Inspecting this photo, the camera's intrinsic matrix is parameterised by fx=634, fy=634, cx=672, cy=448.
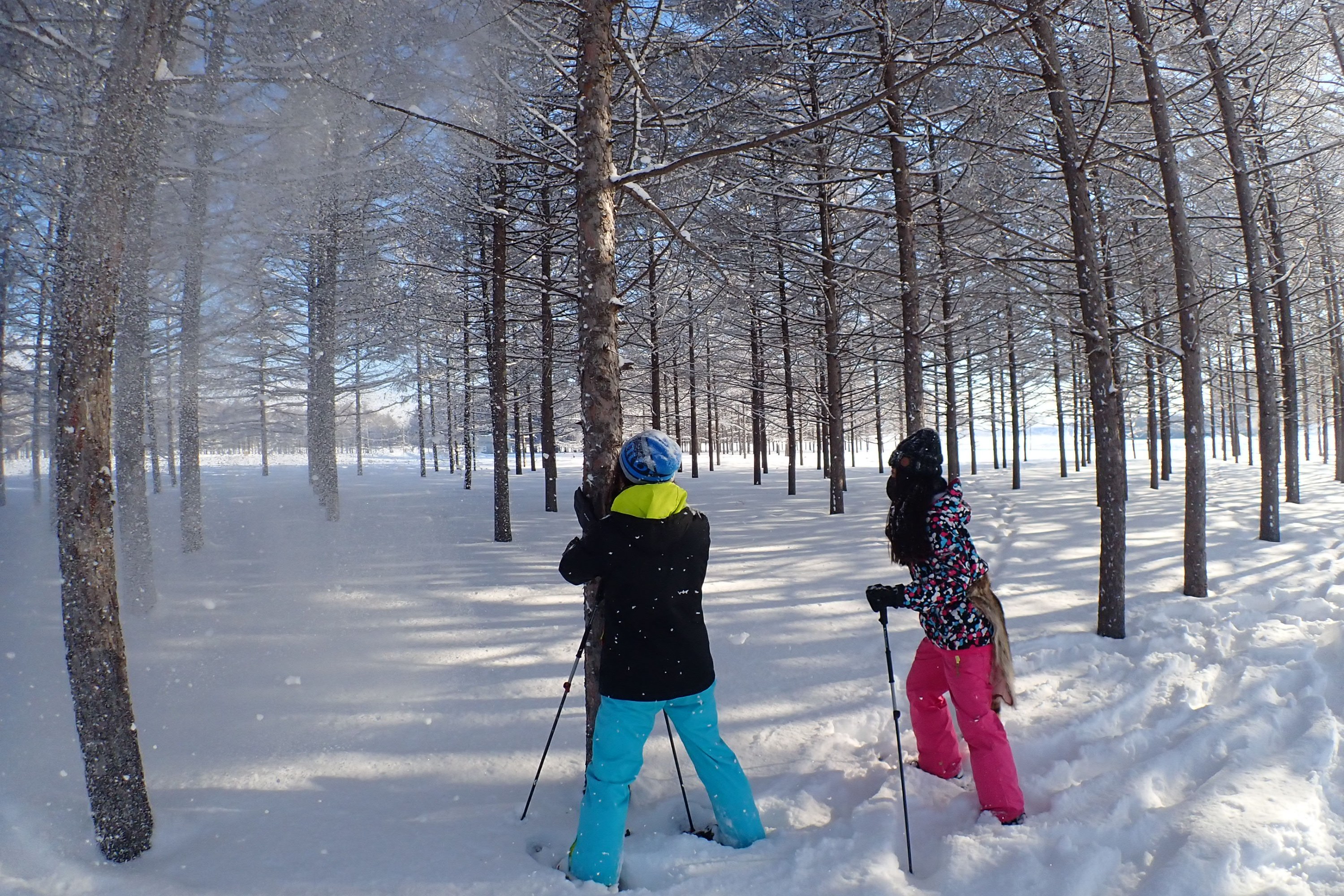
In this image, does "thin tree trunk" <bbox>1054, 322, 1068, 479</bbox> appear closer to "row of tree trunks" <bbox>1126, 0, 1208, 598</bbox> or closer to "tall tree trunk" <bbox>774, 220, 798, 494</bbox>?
"tall tree trunk" <bbox>774, 220, 798, 494</bbox>

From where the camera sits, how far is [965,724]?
2.91 m

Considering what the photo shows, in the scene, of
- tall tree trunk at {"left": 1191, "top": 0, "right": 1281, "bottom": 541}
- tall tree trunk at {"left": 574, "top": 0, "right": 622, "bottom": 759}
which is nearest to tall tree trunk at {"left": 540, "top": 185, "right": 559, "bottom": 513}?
tall tree trunk at {"left": 574, "top": 0, "right": 622, "bottom": 759}

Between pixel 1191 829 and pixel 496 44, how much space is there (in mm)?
5700

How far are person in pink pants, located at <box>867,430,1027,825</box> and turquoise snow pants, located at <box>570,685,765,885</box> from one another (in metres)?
0.97

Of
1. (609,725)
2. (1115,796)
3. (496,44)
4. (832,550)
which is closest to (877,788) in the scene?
(1115,796)

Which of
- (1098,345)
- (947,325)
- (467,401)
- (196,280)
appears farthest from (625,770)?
(467,401)

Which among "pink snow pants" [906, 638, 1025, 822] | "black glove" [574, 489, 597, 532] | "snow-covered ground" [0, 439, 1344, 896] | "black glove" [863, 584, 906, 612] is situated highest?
"black glove" [574, 489, 597, 532]

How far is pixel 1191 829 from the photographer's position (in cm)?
250

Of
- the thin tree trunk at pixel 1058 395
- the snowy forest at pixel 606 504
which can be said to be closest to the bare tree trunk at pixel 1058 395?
the thin tree trunk at pixel 1058 395

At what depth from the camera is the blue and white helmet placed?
2570 millimetres

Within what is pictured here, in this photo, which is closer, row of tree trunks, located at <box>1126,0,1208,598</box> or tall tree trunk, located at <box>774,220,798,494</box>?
row of tree trunks, located at <box>1126,0,1208,598</box>

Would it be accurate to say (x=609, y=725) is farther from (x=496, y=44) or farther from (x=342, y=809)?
(x=496, y=44)

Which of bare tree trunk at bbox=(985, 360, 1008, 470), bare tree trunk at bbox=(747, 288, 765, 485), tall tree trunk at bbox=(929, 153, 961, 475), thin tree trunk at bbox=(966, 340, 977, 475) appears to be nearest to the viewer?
tall tree trunk at bbox=(929, 153, 961, 475)

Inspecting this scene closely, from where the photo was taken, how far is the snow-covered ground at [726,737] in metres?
2.52
